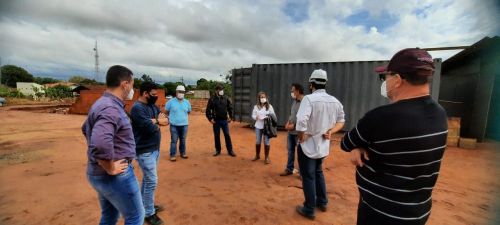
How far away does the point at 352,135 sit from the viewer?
1396mm

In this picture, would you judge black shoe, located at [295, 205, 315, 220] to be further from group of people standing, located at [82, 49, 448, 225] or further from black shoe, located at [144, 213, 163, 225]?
black shoe, located at [144, 213, 163, 225]

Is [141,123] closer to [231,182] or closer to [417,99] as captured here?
[231,182]

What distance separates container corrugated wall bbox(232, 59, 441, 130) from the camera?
25.2 feet

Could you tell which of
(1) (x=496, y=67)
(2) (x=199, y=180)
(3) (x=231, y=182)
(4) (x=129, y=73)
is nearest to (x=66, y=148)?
(2) (x=199, y=180)

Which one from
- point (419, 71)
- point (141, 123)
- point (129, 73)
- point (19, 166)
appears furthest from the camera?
point (19, 166)

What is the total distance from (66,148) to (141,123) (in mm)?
5572

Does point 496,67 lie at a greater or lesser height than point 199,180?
greater

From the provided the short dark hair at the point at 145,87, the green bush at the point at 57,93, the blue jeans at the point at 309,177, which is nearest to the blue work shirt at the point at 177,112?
the short dark hair at the point at 145,87

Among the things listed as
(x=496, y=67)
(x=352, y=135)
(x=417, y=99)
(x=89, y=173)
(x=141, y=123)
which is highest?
(x=496, y=67)

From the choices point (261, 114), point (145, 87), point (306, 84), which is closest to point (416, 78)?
point (145, 87)

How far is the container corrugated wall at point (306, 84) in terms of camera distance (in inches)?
303

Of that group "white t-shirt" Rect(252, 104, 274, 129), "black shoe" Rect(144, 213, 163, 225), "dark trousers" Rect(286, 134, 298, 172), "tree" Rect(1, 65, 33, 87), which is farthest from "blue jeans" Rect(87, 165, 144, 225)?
"tree" Rect(1, 65, 33, 87)

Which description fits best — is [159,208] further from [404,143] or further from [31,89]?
[31,89]

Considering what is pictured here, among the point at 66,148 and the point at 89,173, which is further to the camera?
the point at 66,148
